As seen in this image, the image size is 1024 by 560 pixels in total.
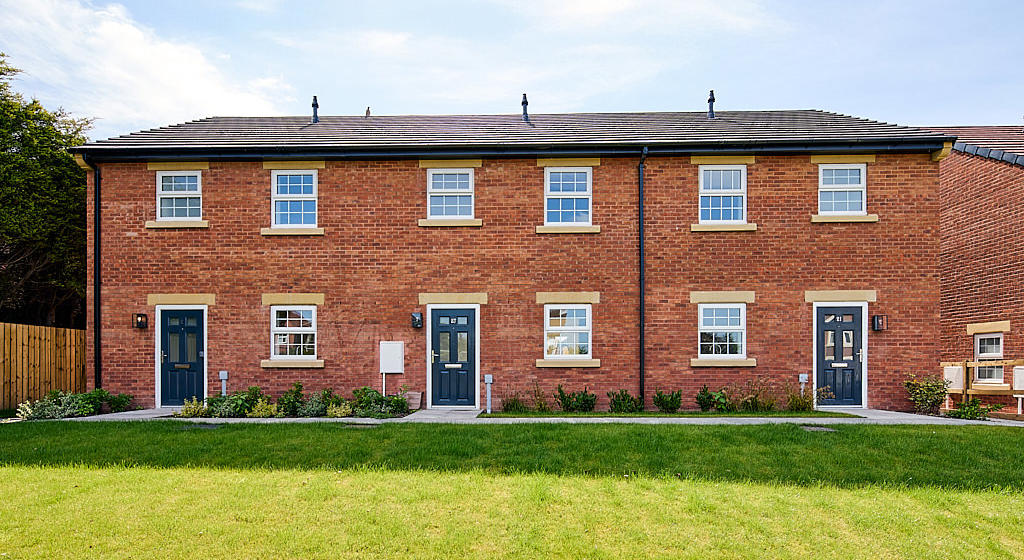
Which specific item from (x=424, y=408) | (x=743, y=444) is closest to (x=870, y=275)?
(x=743, y=444)

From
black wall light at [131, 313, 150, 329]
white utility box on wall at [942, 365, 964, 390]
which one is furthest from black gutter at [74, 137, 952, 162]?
white utility box on wall at [942, 365, 964, 390]

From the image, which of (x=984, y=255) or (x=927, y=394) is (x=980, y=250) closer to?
(x=984, y=255)

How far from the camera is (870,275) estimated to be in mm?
13242

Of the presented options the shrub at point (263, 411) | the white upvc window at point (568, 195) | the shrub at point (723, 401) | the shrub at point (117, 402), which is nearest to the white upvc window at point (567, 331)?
the white upvc window at point (568, 195)

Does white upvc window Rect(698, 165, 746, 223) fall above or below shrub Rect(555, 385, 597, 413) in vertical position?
above

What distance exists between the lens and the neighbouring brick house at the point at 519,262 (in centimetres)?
1327

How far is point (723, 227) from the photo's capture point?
13.4 m

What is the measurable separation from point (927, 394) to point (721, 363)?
4.13 metres

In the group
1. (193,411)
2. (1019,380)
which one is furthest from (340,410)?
(1019,380)

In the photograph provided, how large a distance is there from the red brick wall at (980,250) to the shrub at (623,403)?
9.50m

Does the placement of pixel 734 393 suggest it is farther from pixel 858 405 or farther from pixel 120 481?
pixel 120 481

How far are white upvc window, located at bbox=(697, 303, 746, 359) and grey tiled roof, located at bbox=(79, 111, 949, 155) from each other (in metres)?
3.55

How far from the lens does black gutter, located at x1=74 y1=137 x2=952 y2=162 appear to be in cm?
1323

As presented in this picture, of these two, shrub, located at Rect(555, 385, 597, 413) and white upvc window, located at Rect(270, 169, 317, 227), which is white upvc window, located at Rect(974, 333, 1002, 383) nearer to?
shrub, located at Rect(555, 385, 597, 413)
